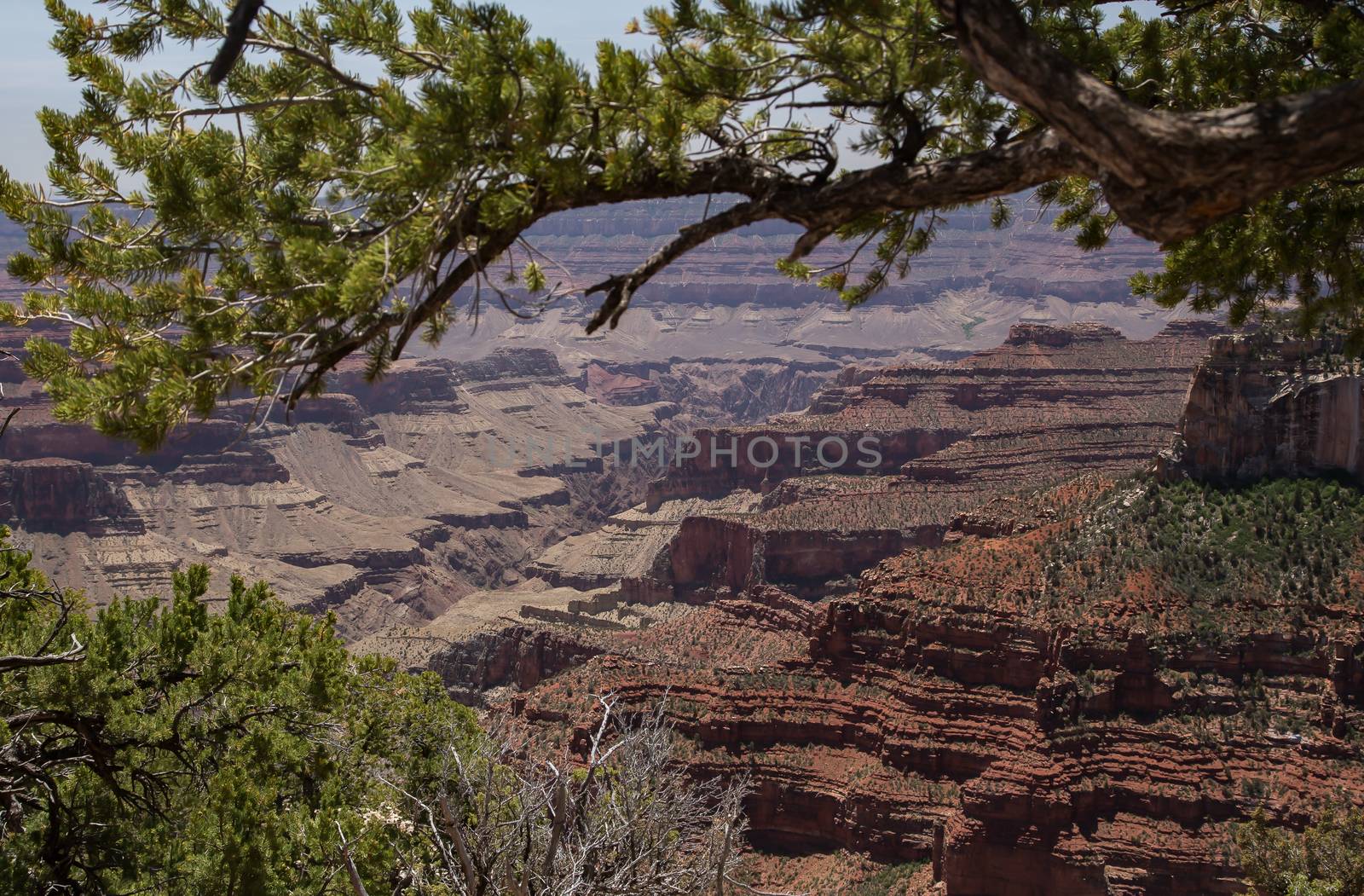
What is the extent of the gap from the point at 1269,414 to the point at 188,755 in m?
34.3

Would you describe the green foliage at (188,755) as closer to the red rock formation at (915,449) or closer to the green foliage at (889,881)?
the green foliage at (889,881)

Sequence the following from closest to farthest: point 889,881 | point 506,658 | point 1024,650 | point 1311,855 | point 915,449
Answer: point 1311,855 < point 889,881 < point 1024,650 < point 506,658 < point 915,449

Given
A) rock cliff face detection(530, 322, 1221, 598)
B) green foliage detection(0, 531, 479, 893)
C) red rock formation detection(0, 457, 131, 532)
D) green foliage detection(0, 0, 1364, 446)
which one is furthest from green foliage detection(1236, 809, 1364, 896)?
red rock formation detection(0, 457, 131, 532)

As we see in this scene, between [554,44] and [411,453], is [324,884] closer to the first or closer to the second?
[554,44]

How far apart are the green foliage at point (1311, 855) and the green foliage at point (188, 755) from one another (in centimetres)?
1483

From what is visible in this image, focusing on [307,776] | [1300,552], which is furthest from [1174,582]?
[307,776]

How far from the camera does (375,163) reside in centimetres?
659

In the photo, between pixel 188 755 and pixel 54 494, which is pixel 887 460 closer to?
pixel 54 494

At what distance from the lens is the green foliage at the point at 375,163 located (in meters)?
6.45

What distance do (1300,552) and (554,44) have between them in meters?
33.4

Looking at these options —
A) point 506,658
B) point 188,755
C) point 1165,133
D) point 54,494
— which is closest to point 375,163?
point 1165,133

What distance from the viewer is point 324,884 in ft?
36.8

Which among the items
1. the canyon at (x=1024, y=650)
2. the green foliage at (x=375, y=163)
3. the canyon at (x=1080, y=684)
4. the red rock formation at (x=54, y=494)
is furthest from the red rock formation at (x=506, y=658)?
the green foliage at (x=375, y=163)

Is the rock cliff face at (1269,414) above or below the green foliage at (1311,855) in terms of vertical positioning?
above
